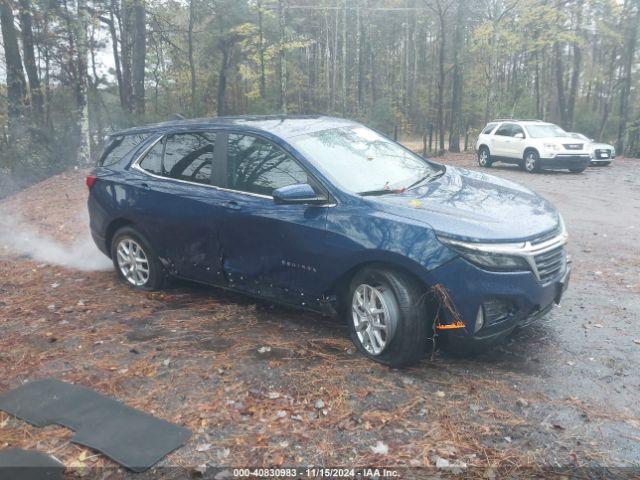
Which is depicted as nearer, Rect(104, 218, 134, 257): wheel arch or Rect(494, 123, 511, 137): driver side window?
Rect(104, 218, 134, 257): wheel arch

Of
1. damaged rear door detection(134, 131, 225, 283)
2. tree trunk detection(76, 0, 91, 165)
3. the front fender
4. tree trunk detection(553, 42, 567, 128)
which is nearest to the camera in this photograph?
the front fender

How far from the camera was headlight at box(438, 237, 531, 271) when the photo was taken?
3.80 metres

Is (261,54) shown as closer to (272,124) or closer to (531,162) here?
(531,162)

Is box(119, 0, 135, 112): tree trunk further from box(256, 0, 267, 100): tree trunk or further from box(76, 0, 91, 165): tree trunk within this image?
box(256, 0, 267, 100): tree trunk

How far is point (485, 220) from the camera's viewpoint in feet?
13.1

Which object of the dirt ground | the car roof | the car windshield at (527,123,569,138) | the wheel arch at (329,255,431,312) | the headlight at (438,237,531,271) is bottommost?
the dirt ground

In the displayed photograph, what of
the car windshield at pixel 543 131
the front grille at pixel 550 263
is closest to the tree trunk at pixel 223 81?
the car windshield at pixel 543 131

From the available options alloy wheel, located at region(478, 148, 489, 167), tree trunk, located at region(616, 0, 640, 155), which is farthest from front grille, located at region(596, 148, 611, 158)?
tree trunk, located at region(616, 0, 640, 155)

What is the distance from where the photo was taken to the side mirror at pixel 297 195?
171 inches

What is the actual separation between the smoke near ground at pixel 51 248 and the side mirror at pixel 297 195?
387 centimetres

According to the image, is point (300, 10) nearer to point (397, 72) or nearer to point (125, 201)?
point (397, 72)

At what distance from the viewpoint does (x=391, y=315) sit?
4.05 meters

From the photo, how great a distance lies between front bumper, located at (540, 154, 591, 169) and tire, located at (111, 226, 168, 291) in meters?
14.7

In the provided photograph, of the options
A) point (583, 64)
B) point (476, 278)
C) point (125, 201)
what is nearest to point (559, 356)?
point (476, 278)
